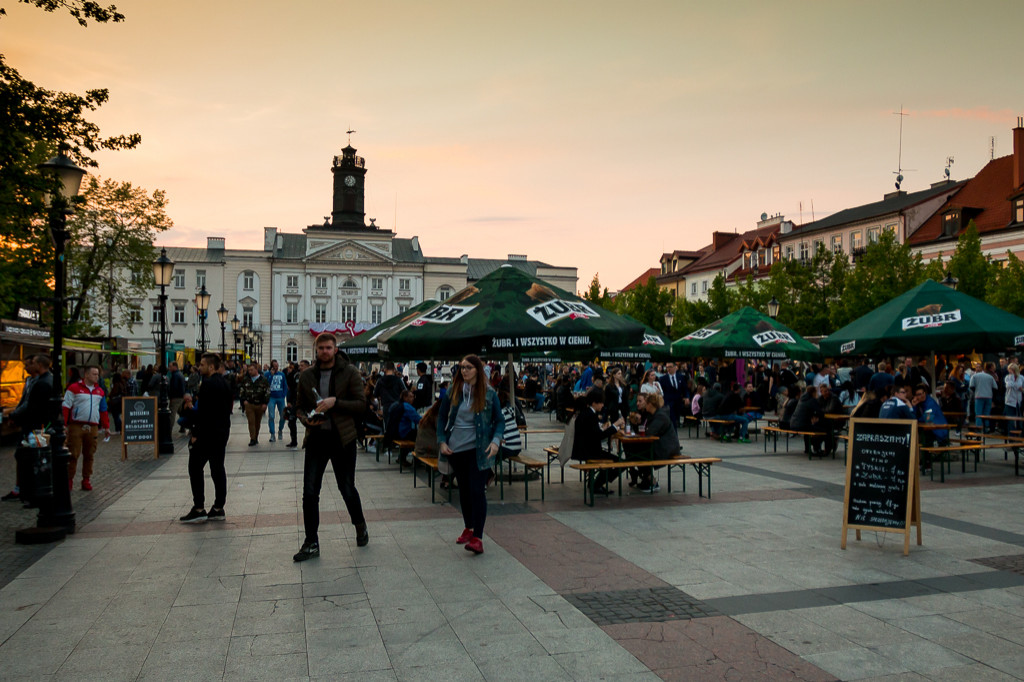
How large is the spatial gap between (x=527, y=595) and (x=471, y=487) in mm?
1602

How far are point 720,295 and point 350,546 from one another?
5754cm

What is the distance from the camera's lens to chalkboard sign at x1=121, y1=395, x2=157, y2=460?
1554 centimetres

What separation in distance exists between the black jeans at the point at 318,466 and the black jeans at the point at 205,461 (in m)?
2.05

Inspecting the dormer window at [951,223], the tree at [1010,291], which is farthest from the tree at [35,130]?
the dormer window at [951,223]

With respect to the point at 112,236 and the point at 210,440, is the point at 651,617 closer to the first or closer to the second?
the point at 210,440

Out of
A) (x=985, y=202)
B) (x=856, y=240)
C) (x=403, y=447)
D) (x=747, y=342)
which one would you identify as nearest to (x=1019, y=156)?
(x=985, y=202)

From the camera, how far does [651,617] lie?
18.3 feet

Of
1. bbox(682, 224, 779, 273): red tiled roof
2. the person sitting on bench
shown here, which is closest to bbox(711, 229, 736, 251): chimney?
bbox(682, 224, 779, 273): red tiled roof

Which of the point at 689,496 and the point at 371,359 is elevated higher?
the point at 371,359

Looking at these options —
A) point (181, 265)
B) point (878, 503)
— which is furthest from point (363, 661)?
point (181, 265)

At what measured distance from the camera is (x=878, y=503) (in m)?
7.58

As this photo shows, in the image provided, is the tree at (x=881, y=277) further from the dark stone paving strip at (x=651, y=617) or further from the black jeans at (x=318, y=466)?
the black jeans at (x=318, y=466)

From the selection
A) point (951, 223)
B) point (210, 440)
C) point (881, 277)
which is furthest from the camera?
point (951, 223)

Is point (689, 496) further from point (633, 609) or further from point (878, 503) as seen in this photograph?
point (633, 609)
